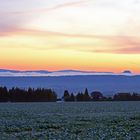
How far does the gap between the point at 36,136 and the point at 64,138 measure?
2.65 meters

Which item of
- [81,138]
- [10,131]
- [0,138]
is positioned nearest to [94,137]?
[81,138]

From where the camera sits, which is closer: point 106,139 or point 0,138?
point 106,139

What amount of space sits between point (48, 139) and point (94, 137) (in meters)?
2.94

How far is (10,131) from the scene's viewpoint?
3900 centimetres

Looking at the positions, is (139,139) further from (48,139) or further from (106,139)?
(48,139)

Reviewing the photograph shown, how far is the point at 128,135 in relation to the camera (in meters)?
33.7

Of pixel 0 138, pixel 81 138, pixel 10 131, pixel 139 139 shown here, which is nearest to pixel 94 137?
pixel 81 138

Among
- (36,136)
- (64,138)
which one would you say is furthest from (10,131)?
(64,138)

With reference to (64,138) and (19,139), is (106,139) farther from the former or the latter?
(19,139)

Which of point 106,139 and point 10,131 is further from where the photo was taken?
point 10,131

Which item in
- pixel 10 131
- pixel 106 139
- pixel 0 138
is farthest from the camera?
pixel 10 131

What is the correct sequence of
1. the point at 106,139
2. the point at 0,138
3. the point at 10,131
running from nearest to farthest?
1. the point at 106,139
2. the point at 0,138
3. the point at 10,131

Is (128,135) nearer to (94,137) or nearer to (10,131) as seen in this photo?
(94,137)

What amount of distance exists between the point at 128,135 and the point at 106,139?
11.0ft
